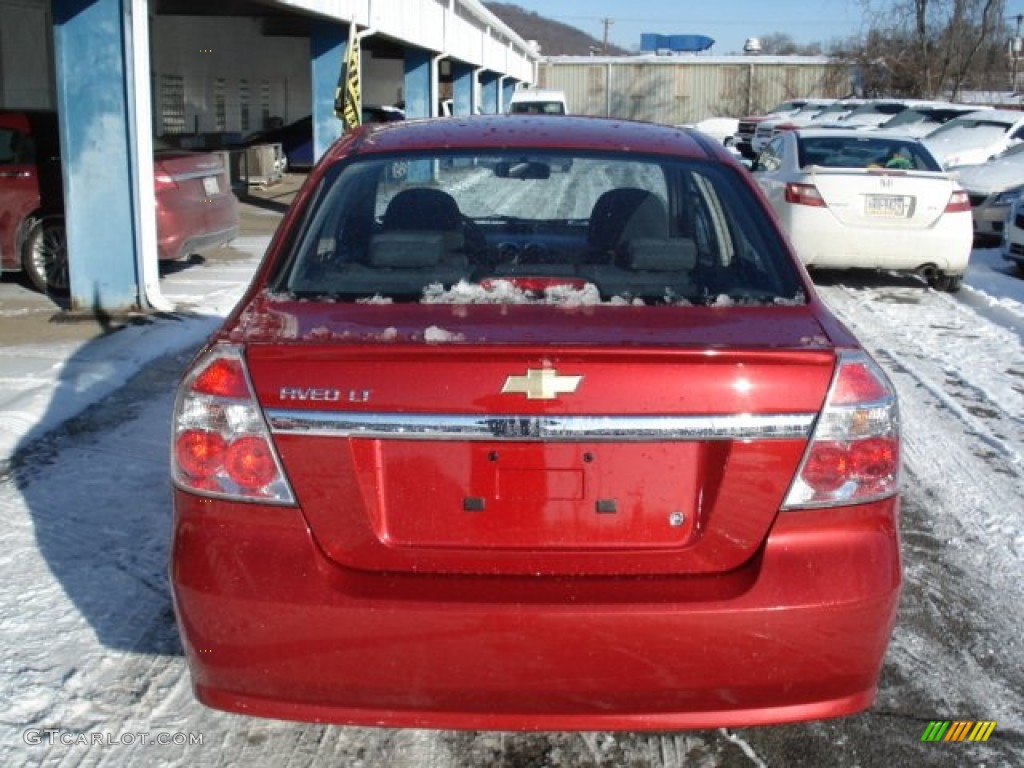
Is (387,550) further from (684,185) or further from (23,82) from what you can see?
(23,82)

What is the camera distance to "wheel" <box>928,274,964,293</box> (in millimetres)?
10680


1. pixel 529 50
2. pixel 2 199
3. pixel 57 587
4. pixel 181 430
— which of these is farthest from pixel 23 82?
pixel 529 50

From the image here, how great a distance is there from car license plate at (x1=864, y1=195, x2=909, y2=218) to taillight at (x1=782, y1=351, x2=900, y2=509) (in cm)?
814

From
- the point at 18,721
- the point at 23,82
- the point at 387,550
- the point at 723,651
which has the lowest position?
the point at 18,721

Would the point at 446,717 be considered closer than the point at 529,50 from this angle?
Yes

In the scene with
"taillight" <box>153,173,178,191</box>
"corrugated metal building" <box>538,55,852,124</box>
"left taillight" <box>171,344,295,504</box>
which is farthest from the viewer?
"corrugated metal building" <box>538,55,852,124</box>

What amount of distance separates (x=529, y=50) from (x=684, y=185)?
43.5m

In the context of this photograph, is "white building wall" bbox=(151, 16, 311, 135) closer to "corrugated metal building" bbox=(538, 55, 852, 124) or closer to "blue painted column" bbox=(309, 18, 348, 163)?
"blue painted column" bbox=(309, 18, 348, 163)

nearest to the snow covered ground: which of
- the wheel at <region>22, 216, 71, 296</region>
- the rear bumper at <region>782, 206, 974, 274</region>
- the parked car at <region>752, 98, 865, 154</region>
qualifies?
the wheel at <region>22, 216, 71, 296</region>

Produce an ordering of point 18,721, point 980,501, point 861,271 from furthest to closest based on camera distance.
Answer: point 861,271
point 980,501
point 18,721

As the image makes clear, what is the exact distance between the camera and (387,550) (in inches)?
101

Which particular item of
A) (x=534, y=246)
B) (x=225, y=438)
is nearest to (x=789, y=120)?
(x=534, y=246)

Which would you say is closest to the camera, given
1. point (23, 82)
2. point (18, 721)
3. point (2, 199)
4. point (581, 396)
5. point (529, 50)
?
point (581, 396)

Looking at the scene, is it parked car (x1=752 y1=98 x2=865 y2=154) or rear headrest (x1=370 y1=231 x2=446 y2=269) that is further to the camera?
parked car (x1=752 y1=98 x2=865 y2=154)
